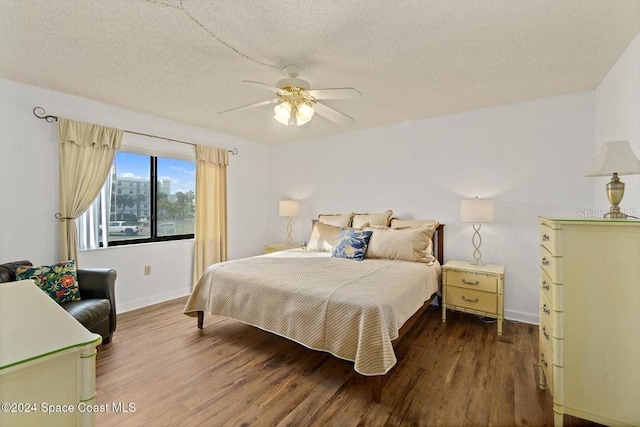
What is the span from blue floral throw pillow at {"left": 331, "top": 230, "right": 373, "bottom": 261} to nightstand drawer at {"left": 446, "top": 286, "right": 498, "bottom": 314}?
1.01 metres

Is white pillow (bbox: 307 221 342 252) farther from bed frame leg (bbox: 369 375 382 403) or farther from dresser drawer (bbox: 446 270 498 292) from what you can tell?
bed frame leg (bbox: 369 375 382 403)

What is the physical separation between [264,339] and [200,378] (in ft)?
2.37

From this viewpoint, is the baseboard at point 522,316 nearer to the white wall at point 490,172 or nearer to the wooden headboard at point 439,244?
the white wall at point 490,172

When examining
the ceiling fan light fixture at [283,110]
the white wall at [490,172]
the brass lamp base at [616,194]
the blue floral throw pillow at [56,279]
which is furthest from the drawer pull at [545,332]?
the blue floral throw pillow at [56,279]

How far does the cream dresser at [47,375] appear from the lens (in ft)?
2.32

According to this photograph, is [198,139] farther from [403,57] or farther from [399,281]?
[399,281]

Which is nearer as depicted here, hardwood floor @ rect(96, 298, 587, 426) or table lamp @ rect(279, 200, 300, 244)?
hardwood floor @ rect(96, 298, 587, 426)

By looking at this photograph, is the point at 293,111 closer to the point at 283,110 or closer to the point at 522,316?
the point at 283,110

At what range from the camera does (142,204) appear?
383 centimetres

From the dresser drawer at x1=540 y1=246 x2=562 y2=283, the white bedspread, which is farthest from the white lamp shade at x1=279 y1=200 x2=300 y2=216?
the dresser drawer at x1=540 y1=246 x2=562 y2=283

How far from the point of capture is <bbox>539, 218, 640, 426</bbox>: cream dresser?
147 centimetres

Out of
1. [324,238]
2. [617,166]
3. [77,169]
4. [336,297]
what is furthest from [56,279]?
[617,166]

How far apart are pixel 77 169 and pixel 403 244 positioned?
11.8 ft

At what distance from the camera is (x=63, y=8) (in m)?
1.72
